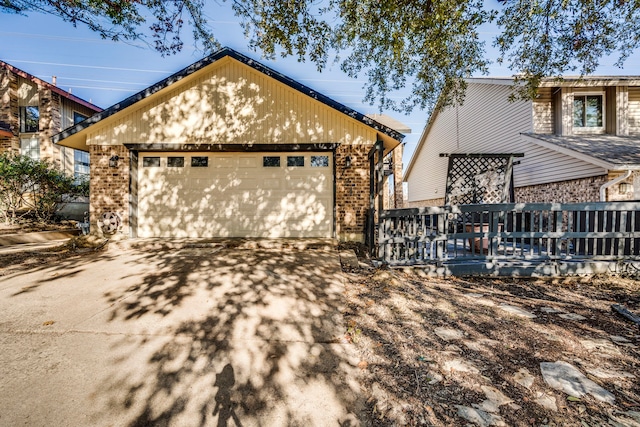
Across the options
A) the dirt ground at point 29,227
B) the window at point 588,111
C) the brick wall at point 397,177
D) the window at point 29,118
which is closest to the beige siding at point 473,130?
the window at point 588,111

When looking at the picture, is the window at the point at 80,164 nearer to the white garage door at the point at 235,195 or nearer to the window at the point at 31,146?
the window at the point at 31,146

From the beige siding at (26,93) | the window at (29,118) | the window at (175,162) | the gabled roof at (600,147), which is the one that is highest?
the beige siding at (26,93)

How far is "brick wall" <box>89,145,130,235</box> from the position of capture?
789 centimetres

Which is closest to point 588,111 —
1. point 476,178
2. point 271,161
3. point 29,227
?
point 476,178

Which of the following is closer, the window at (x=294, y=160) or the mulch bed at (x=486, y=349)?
the mulch bed at (x=486, y=349)

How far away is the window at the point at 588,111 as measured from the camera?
420 inches

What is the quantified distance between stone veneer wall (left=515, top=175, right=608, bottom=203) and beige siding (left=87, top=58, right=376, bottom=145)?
6.84m

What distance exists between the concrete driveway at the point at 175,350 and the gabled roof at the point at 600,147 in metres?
8.42

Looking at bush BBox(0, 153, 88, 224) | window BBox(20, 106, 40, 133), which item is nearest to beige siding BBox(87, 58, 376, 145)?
bush BBox(0, 153, 88, 224)

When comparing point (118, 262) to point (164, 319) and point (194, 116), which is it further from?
point (194, 116)

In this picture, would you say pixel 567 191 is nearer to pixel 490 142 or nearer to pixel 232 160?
pixel 490 142

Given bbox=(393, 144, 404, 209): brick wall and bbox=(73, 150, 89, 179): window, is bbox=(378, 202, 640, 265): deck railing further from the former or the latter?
bbox=(73, 150, 89, 179): window

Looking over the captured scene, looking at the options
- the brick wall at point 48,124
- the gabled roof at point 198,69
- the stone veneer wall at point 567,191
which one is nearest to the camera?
the gabled roof at point 198,69

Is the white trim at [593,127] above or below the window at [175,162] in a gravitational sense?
above
